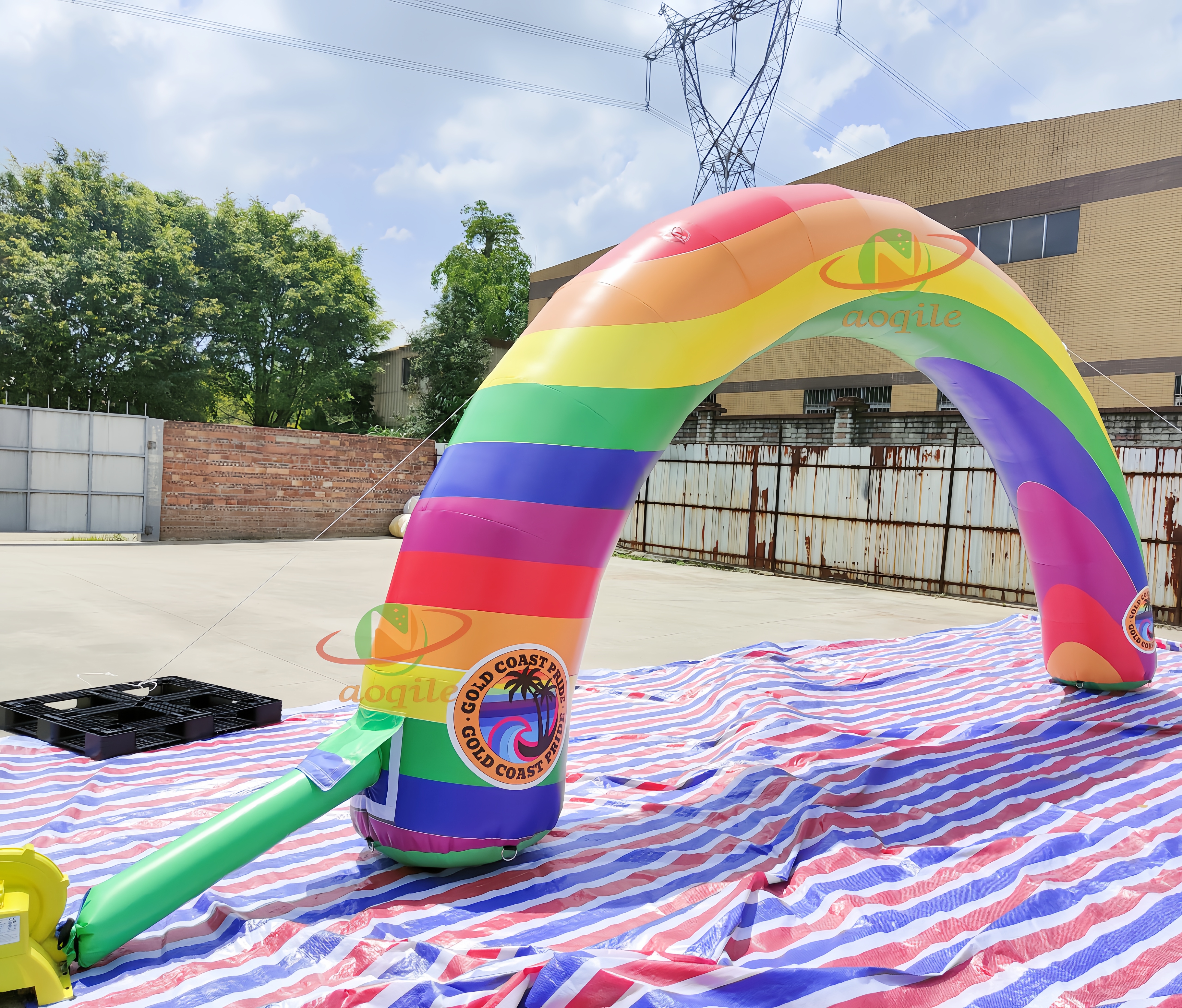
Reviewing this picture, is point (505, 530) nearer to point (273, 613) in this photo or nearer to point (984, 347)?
point (984, 347)

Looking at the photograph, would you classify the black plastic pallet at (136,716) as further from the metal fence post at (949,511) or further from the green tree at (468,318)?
the green tree at (468,318)

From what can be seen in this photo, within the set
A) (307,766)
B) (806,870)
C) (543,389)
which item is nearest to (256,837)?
(307,766)

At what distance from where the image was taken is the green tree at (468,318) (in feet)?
88.1

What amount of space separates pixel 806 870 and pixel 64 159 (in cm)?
2913

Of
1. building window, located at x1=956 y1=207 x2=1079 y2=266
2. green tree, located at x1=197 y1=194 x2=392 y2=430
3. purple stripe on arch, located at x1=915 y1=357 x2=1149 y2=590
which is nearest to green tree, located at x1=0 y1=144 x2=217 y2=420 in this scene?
green tree, located at x1=197 y1=194 x2=392 y2=430

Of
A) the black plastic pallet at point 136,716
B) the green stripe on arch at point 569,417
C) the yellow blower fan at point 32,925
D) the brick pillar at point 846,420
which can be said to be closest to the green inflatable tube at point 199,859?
the yellow blower fan at point 32,925

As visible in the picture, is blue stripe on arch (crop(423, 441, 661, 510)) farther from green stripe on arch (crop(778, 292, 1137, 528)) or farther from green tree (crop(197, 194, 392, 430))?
green tree (crop(197, 194, 392, 430))

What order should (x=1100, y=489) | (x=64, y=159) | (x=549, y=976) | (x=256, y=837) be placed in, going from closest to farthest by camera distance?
(x=549, y=976) → (x=256, y=837) → (x=1100, y=489) → (x=64, y=159)

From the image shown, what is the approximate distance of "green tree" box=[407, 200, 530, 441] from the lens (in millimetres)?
26859

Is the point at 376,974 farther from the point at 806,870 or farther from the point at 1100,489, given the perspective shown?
the point at 1100,489

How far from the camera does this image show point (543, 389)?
2730 millimetres

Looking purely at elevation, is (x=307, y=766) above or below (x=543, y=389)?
below

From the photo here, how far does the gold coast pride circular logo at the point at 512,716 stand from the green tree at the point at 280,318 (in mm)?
25419

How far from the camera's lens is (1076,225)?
1627cm
